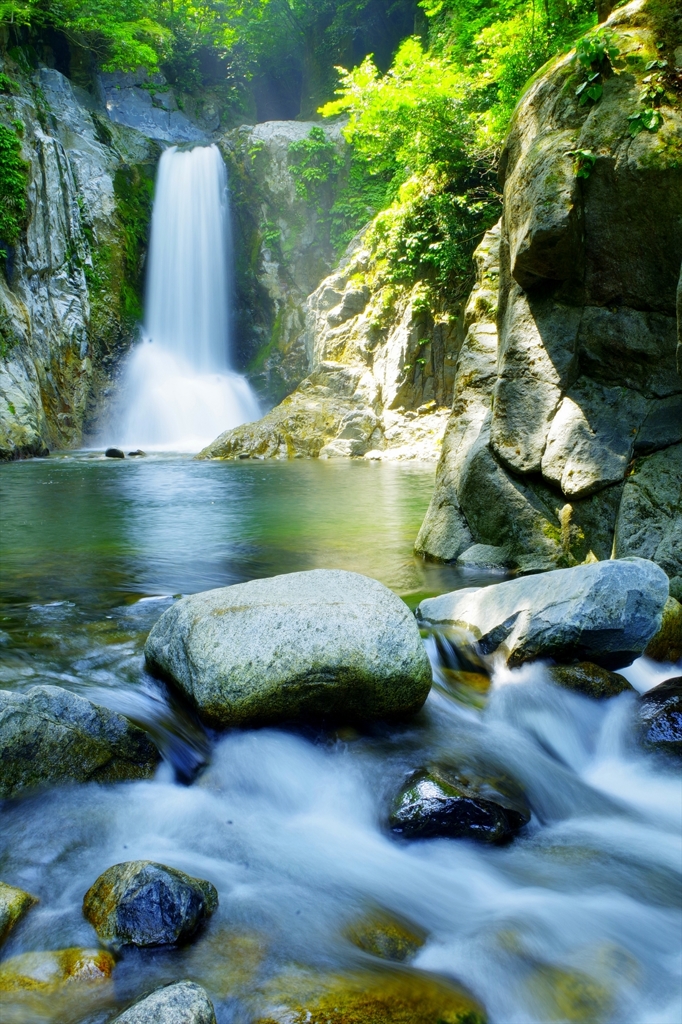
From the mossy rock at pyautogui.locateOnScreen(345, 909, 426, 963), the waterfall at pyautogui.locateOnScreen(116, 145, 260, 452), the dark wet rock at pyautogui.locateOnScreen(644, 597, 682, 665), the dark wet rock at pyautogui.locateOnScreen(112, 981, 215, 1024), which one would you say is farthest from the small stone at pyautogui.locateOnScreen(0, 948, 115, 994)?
the waterfall at pyautogui.locateOnScreen(116, 145, 260, 452)

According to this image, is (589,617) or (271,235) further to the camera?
(271,235)

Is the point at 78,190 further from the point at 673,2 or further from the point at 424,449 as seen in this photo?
the point at 673,2

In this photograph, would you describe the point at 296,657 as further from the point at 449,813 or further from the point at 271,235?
the point at 271,235

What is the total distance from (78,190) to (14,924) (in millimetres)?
26777

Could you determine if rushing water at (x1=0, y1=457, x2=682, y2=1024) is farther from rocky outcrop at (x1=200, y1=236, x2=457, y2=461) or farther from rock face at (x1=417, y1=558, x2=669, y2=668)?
rocky outcrop at (x1=200, y1=236, x2=457, y2=461)

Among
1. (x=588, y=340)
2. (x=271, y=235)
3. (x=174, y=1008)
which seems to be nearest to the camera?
(x=174, y=1008)

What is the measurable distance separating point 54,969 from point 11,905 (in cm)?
31

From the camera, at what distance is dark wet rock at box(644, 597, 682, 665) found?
179 inches

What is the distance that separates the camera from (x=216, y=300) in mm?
28562

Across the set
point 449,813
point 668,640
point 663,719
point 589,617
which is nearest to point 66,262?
point 589,617

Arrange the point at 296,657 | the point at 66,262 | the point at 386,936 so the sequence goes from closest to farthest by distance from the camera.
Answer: the point at 386,936 → the point at 296,657 → the point at 66,262

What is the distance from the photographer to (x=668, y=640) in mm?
4590

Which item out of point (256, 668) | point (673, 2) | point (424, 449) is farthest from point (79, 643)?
point (424, 449)

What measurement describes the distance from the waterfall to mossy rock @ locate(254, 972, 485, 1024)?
23.3 meters
